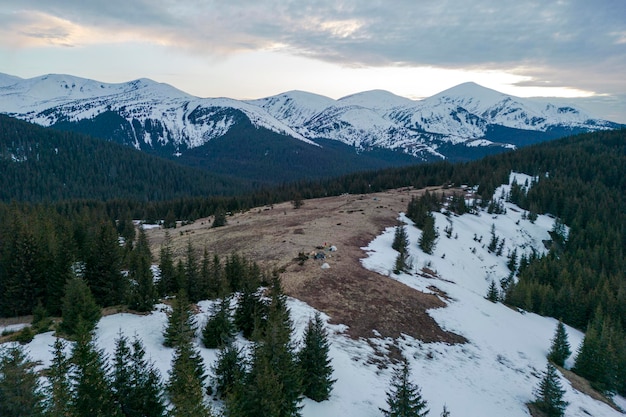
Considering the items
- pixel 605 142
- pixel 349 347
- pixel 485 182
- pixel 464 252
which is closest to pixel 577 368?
pixel 349 347

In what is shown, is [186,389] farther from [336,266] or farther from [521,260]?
[521,260]

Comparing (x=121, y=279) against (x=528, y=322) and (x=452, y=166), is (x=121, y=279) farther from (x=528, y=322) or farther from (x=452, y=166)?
(x=452, y=166)

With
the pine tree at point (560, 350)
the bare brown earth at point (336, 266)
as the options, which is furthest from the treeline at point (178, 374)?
the pine tree at point (560, 350)

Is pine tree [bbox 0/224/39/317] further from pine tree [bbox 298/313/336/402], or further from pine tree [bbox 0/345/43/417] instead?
pine tree [bbox 298/313/336/402]

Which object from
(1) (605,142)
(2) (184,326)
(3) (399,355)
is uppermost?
(1) (605,142)

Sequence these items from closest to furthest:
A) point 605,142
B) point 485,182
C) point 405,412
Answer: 1. point 405,412
2. point 485,182
3. point 605,142

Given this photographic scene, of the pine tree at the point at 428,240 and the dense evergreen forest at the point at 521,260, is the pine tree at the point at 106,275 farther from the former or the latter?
the pine tree at the point at 428,240
